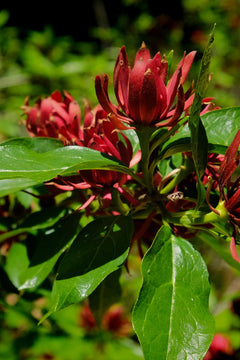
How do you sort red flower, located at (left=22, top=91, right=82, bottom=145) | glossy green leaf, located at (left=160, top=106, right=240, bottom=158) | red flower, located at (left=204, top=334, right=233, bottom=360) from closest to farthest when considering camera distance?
glossy green leaf, located at (left=160, top=106, right=240, bottom=158), red flower, located at (left=22, top=91, right=82, bottom=145), red flower, located at (left=204, top=334, right=233, bottom=360)

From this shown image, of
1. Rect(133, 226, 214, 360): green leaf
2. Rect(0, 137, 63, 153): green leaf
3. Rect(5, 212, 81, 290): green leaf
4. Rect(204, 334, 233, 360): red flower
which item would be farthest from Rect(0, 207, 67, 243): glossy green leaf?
Rect(204, 334, 233, 360): red flower

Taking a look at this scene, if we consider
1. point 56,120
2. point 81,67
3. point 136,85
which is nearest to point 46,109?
point 56,120

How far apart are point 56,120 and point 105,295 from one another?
13.2 inches

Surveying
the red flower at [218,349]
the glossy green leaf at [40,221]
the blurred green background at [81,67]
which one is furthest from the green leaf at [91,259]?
the red flower at [218,349]

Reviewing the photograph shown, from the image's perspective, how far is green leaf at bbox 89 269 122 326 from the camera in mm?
720

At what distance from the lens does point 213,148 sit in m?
0.55

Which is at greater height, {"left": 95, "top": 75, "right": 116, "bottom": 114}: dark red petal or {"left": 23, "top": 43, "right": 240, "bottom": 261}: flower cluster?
{"left": 95, "top": 75, "right": 116, "bottom": 114}: dark red petal

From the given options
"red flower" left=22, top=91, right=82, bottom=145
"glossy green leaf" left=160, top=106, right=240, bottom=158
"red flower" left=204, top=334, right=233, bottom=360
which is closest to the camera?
"glossy green leaf" left=160, top=106, right=240, bottom=158

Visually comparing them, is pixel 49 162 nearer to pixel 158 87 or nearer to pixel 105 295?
pixel 158 87

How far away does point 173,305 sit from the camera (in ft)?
1.54

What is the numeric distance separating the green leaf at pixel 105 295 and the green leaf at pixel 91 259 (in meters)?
0.18

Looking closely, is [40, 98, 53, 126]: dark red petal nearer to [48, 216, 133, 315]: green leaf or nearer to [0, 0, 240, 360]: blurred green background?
[48, 216, 133, 315]: green leaf

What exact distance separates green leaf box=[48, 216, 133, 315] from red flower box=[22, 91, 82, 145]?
150 millimetres

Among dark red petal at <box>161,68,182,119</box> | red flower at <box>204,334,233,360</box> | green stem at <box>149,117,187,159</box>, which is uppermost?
dark red petal at <box>161,68,182,119</box>
